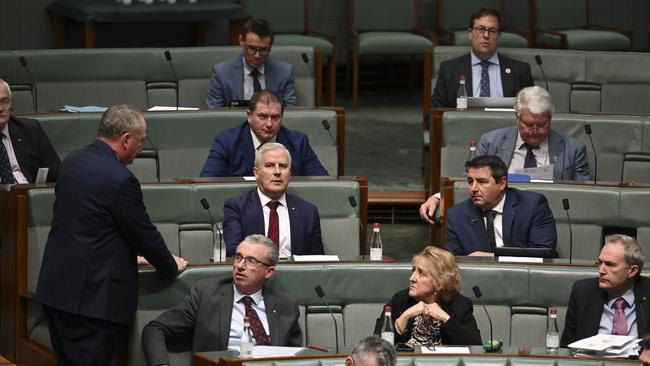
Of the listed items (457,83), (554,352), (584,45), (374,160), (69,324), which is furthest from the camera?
(584,45)

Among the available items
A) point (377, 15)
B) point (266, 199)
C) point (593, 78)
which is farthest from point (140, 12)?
point (266, 199)

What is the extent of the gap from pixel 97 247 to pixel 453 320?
1.23 metres

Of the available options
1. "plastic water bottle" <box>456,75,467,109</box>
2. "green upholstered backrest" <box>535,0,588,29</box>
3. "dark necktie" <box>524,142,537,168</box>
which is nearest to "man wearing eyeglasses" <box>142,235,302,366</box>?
"dark necktie" <box>524,142,537,168</box>

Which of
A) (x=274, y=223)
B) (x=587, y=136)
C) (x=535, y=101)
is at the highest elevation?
(x=535, y=101)

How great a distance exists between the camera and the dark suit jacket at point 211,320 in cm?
448

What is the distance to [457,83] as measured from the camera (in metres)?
6.96

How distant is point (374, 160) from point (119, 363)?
3.80m

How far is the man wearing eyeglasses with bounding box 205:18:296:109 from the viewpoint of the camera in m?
6.85

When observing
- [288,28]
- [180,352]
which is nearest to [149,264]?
[180,352]

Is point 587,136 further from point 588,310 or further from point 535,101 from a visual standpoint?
point 588,310

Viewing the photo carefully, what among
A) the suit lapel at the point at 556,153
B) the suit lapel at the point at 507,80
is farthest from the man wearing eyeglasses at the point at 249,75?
the suit lapel at the point at 556,153

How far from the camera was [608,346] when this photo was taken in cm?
427

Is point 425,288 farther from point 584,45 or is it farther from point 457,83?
point 584,45

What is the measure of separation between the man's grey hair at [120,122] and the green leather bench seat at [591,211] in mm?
1604
